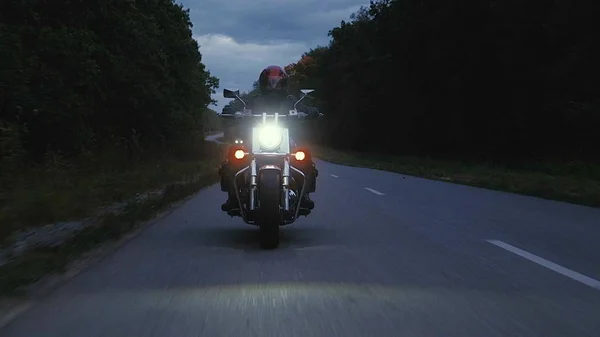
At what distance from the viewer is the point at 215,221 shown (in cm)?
1288

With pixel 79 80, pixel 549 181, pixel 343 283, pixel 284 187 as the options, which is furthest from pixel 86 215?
pixel 549 181

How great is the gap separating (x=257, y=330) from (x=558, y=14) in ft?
107

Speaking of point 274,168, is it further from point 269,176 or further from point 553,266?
point 553,266

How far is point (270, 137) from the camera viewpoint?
970cm

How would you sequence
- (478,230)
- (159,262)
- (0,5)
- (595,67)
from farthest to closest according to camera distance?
(595,67) < (0,5) < (478,230) < (159,262)

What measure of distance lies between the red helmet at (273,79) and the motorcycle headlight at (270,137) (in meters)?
0.83

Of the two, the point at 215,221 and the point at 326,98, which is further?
the point at 326,98

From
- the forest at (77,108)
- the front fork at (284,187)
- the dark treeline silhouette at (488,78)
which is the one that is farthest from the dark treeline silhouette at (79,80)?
the dark treeline silhouette at (488,78)

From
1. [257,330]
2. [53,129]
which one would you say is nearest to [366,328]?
[257,330]

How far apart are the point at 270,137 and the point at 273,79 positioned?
1041 millimetres

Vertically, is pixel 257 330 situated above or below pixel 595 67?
below

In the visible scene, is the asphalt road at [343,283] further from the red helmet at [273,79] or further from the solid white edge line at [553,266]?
the red helmet at [273,79]

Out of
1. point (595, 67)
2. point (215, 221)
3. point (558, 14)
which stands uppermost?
point (558, 14)

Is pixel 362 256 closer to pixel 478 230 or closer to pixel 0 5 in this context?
pixel 478 230
